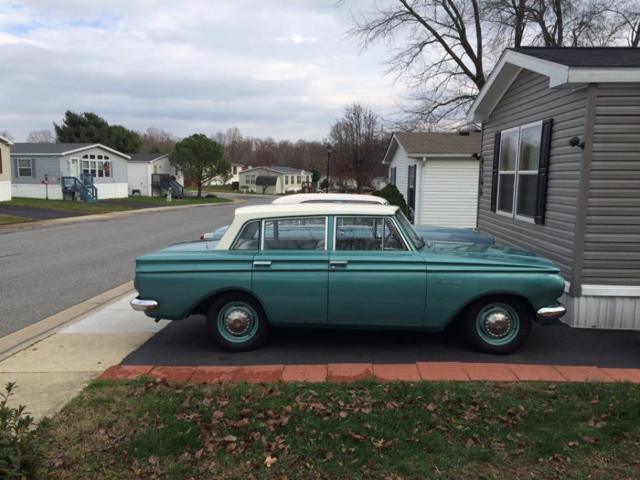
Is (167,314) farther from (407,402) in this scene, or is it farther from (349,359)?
(407,402)

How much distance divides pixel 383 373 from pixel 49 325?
4356 mm

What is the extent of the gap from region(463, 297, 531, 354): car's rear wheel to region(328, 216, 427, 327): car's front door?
0.57m

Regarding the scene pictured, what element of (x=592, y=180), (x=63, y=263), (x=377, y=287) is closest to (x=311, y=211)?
(x=377, y=287)

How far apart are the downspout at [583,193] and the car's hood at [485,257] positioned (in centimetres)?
80

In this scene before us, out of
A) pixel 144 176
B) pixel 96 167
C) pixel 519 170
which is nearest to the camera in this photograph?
pixel 519 170

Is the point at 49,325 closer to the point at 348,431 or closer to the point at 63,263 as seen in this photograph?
the point at 348,431

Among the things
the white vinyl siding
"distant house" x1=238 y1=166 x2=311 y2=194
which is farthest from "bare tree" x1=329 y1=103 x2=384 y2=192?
"distant house" x1=238 y1=166 x2=311 y2=194

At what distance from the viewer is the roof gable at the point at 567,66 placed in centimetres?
569

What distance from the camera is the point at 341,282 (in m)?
5.07

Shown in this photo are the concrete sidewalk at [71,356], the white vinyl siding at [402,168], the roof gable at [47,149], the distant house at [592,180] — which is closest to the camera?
the concrete sidewalk at [71,356]

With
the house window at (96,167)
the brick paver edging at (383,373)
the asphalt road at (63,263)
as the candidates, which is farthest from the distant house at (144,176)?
the brick paver edging at (383,373)

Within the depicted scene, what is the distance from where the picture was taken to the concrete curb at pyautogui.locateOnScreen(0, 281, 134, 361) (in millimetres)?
5659

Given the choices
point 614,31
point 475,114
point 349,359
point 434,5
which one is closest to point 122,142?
point 434,5

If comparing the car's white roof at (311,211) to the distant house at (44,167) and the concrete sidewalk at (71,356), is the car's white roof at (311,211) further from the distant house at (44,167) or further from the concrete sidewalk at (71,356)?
the distant house at (44,167)
